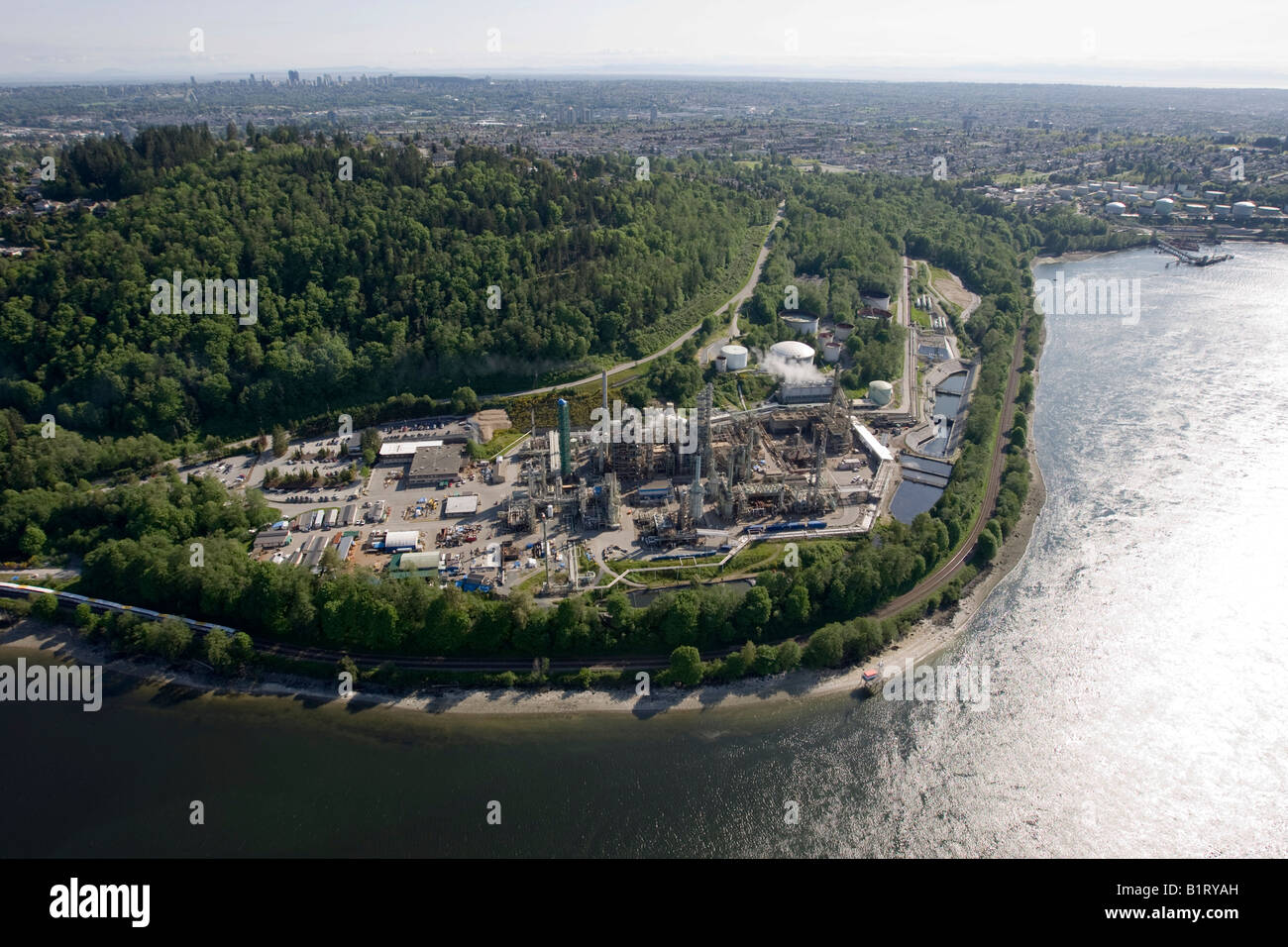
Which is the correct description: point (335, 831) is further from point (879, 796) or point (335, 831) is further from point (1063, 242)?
point (1063, 242)

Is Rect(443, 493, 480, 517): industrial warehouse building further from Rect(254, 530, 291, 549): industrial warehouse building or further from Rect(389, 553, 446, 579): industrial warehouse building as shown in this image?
Rect(254, 530, 291, 549): industrial warehouse building

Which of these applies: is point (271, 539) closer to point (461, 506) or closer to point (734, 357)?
point (461, 506)

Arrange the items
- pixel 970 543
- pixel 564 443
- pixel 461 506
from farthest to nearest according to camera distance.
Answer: pixel 564 443, pixel 461 506, pixel 970 543

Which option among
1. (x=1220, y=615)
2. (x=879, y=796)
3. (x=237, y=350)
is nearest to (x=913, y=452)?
(x=1220, y=615)

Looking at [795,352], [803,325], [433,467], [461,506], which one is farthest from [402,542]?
[803,325]

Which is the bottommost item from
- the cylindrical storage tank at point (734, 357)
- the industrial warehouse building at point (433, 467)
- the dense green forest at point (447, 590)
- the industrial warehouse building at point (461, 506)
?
the dense green forest at point (447, 590)

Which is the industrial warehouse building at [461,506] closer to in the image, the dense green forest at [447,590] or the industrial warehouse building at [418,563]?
the industrial warehouse building at [418,563]

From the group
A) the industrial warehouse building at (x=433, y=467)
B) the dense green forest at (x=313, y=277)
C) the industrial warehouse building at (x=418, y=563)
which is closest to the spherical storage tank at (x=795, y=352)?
the dense green forest at (x=313, y=277)
